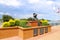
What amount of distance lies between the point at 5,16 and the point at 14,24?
17.5 feet

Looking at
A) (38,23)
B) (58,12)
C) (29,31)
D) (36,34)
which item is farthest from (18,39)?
(58,12)

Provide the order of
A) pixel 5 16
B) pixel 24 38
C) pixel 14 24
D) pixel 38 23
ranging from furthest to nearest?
pixel 5 16 → pixel 38 23 → pixel 14 24 → pixel 24 38

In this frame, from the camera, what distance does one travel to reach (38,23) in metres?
12.2

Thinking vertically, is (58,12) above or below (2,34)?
above

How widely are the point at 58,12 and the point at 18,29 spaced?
18.7 ft

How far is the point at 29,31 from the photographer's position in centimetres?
888

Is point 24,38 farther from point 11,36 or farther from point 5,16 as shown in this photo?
point 5,16

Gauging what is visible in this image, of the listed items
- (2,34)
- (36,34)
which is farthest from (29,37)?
(2,34)

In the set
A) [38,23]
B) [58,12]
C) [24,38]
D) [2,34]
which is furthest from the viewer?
[58,12]

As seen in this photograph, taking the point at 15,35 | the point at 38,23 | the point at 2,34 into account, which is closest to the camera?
the point at 2,34

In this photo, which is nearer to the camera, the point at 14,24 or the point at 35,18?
the point at 14,24

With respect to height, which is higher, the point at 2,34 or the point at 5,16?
the point at 5,16

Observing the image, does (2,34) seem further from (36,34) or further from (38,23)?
(38,23)

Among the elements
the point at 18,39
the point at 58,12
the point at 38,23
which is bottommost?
the point at 18,39
